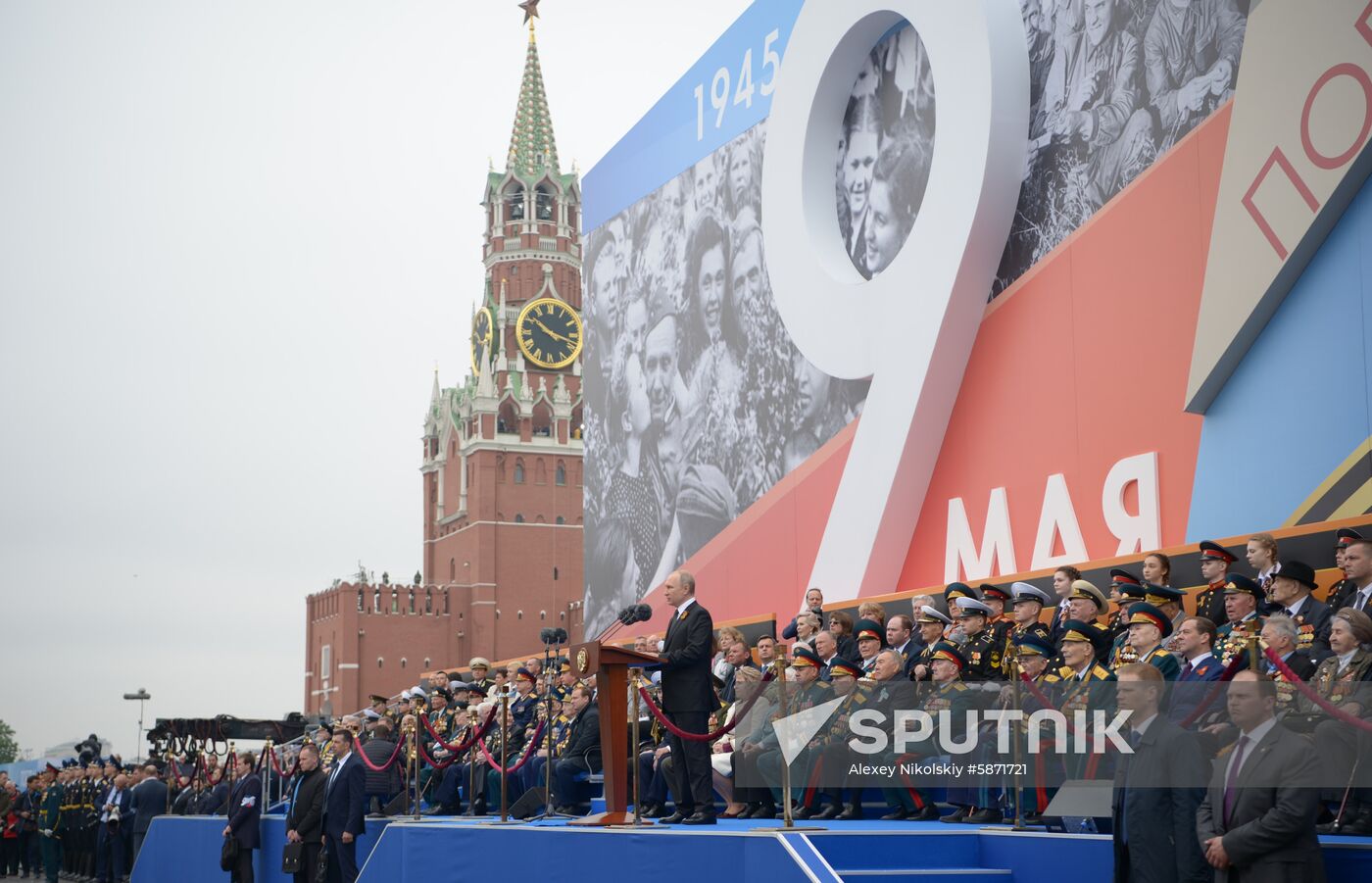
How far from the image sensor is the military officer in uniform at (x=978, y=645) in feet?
28.7

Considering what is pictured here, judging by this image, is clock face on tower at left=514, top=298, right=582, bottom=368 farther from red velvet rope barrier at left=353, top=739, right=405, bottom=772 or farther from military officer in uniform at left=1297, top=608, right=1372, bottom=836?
military officer in uniform at left=1297, top=608, right=1372, bottom=836

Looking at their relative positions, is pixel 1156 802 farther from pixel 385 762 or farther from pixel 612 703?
pixel 385 762

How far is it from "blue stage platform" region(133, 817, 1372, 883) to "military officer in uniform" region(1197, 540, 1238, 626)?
1.83m

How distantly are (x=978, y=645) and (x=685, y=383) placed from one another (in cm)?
1199

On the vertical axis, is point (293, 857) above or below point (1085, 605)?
below

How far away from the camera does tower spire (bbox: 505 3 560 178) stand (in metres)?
73.4

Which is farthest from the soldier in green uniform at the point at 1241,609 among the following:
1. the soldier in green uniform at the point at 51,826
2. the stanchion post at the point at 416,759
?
the soldier in green uniform at the point at 51,826

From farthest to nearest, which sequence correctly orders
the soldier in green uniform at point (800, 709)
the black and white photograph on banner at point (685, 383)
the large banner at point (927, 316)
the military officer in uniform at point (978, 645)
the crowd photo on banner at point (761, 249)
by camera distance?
the black and white photograph on banner at point (685, 383), the crowd photo on banner at point (761, 249), the large banner at point (927, 316), the soldier in green uniform at point (800, 709), the military officer in uniform at point (978, 645)

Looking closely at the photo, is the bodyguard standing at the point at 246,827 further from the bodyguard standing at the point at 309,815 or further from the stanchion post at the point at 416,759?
the stanchion post at the point at 416,759

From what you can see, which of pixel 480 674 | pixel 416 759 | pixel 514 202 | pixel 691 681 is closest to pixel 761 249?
pixel 480 674

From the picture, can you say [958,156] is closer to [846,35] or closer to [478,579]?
[846,35]

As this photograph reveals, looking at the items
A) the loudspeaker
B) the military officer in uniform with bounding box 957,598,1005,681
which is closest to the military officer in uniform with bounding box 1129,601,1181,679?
the military officer in uniform with bounding box 957,598,1005,681

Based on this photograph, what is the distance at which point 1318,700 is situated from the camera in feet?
19.3

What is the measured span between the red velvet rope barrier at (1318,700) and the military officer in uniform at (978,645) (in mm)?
2610
